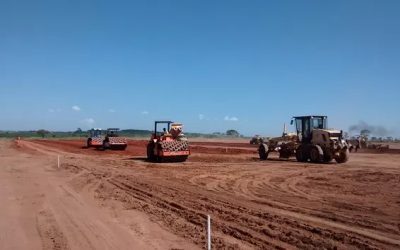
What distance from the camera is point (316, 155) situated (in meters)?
30.6

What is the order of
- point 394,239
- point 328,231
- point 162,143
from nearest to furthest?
point 394,239 < point 328,231 < point 162,143

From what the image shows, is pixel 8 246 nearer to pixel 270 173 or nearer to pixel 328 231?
pixel 328 231

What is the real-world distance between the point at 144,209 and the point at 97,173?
1087 cm

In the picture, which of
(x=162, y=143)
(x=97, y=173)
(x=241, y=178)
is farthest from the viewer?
(x=162, y=143)

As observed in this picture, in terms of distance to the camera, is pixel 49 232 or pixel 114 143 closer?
pixel 49 232

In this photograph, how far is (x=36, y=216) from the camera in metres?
12.1

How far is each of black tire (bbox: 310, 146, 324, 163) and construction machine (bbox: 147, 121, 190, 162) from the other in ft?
26.0

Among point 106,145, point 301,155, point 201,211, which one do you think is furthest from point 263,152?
point 201,211

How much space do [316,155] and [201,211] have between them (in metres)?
19.7

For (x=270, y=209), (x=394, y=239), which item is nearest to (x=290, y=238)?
(x=394, y=239)

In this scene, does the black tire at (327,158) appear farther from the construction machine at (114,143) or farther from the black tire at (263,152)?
the construction machine at (114,143)

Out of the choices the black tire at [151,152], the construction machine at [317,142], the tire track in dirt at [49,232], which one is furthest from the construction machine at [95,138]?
the tire track in dirt at [49,232]

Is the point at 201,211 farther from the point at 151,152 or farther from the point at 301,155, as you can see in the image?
the point at 301,155

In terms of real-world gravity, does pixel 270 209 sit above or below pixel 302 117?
below
